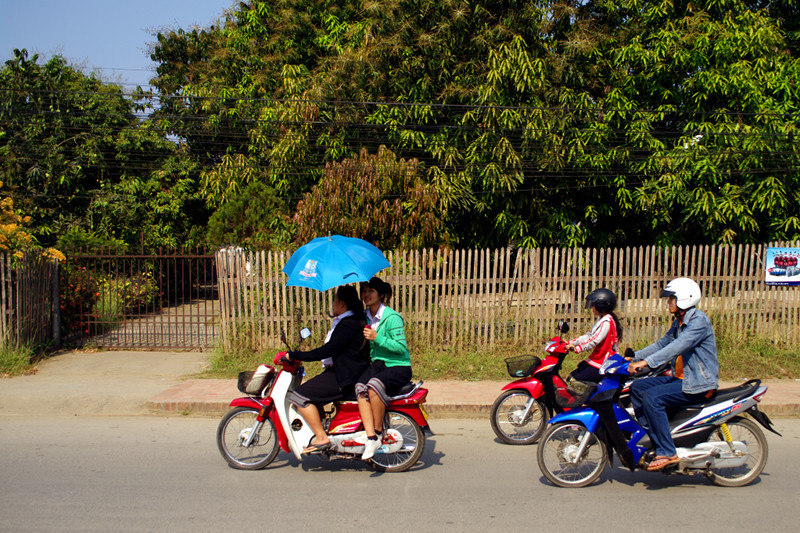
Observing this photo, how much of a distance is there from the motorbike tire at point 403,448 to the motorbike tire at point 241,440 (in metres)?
0.91

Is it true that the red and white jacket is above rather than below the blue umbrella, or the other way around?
below

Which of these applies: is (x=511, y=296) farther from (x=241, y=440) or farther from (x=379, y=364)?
(x=241, y=440)

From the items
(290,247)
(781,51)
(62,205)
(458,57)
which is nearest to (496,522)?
(290,247)

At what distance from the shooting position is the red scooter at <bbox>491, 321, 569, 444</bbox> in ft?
19.7

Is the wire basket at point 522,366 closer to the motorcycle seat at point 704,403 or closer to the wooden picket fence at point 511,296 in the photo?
the motorcycle seat at point 704,403

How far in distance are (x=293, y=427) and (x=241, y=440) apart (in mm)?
487

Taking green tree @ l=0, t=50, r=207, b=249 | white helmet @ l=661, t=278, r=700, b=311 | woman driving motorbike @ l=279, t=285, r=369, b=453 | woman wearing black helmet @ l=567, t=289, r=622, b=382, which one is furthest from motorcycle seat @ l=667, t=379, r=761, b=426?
green tree @ l=0, t=50, r=207, b=249

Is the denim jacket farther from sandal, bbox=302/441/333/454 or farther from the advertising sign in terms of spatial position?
the advertising sign

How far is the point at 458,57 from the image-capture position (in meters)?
13.8

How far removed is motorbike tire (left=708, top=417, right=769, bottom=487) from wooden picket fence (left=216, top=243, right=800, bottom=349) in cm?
476

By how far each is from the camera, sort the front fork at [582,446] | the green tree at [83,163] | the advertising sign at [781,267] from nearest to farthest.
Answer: the front fork at [582,446] < the advertising sign at [781,267] < the green tree at [83,163]

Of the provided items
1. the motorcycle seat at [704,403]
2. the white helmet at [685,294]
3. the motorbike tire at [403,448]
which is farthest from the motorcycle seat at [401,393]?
the white helmet at [685,294]

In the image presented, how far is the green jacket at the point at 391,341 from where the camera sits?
5.27 meters

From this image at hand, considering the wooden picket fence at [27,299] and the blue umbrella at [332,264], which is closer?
the blue umbrella at [332,264]
